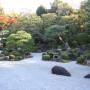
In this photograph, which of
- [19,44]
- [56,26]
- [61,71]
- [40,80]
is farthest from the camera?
[56,26]

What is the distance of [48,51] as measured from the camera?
87.4 feet

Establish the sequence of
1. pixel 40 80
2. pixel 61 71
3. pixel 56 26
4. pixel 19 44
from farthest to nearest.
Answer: pixel 56 26
pixel 19 44
pixel 61 71
pixel 40 80

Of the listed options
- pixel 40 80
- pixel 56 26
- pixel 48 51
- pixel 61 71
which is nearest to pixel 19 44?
pixel 48 51

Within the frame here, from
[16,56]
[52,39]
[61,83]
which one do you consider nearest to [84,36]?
[52,39]

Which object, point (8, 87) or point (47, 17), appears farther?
point (47, 17)

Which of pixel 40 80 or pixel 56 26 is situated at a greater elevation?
pixel 56 26

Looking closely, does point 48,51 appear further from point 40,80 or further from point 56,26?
point 40,80

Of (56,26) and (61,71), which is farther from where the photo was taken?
(56,26)

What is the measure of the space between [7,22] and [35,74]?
18.1m

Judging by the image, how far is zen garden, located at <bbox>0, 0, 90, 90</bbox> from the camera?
14492 mm

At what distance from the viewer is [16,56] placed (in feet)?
83.3

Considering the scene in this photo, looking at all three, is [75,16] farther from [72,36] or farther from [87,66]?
[87,66]

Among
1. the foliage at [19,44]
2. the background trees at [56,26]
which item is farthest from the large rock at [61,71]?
the background trees at [56,26]

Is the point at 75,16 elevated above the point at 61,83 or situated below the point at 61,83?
above
